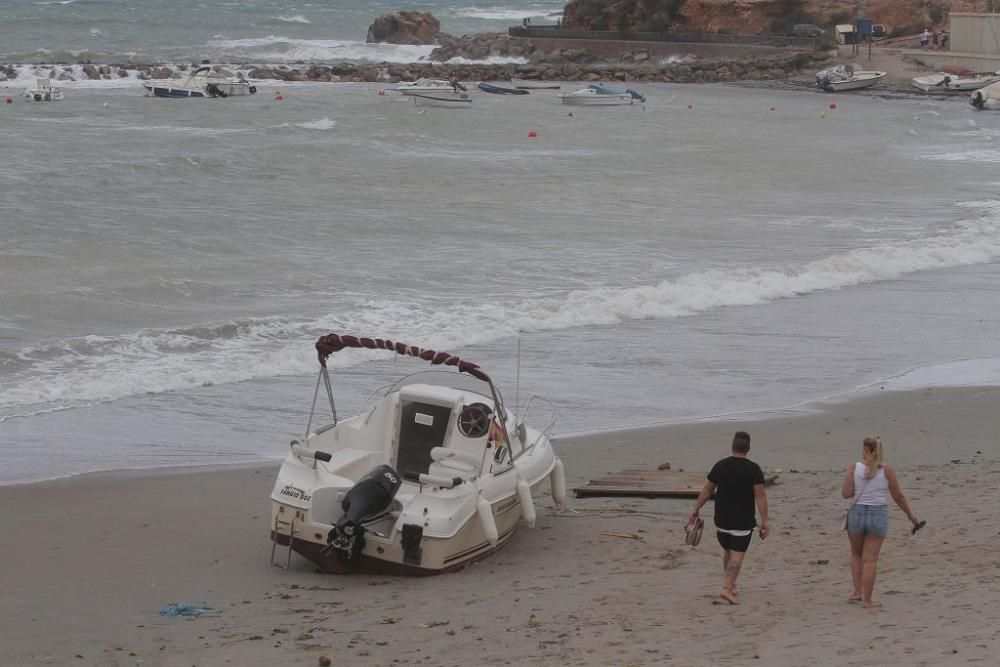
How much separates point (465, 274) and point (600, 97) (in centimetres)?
3900

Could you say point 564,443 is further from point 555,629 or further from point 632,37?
point 632,37

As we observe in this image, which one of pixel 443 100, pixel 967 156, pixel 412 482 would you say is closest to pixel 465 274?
pixel 412 482

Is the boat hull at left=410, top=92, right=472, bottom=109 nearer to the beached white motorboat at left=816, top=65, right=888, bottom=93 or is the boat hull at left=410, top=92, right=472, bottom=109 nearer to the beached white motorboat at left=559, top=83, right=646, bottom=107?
the beached white motorboat at left=559, top=83, right=646, bottom=107

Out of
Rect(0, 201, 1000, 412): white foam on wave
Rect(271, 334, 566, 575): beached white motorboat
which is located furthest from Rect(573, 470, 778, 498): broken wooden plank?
Rect(0, 201, 1000, 412): white foam on wave

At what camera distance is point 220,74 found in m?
64.5

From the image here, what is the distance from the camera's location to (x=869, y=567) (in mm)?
8406

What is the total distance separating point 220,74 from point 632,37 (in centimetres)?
2600

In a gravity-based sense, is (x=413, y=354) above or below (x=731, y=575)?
above

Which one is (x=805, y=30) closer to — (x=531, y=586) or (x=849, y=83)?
(x=849, y=83)

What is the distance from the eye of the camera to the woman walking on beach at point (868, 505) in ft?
27.9

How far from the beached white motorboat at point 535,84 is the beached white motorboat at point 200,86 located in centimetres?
1343

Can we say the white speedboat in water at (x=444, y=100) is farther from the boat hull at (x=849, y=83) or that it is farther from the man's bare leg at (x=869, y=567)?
the man's bare leg at (x=869, y=567)

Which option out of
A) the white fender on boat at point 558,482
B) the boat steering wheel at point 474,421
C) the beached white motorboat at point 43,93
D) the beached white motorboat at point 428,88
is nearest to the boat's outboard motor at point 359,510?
the boat steering wheel at point 474,421

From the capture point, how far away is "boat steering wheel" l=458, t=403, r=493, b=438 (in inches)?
427
